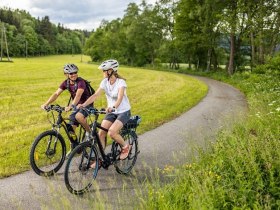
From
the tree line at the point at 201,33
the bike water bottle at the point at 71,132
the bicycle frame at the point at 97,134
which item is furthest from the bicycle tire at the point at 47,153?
the tree line at the point at 201,33

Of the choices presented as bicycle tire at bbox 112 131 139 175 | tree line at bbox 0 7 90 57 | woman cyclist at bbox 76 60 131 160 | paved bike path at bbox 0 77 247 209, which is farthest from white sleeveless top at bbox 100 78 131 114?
tree line at bbox 0 7 90 57

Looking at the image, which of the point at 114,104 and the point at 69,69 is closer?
the point at 114,104

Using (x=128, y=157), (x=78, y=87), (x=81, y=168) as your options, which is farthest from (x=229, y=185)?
(x=78, y=87)

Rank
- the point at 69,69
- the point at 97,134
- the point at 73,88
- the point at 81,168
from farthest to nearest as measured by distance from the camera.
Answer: the point at 73,88 → the point at 69,69 → the point at 97,134 → the point at 81,168

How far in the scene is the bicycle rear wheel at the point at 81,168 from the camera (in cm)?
550

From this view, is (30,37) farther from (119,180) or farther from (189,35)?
(119,180)

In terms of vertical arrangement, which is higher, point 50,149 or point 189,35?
point 189,35

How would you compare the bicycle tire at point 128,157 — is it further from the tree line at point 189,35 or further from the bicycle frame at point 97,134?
the tree line at point 189,35

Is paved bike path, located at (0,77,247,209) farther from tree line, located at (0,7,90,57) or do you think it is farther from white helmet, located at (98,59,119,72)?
tree line, located at (0,7,90,57)

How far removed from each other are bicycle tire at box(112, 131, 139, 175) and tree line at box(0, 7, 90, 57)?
106m

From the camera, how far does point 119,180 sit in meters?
6.55

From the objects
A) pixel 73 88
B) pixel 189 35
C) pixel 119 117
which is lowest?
pixel 119 117

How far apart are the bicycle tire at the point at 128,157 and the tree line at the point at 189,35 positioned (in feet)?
80.6

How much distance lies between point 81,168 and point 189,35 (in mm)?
41228
